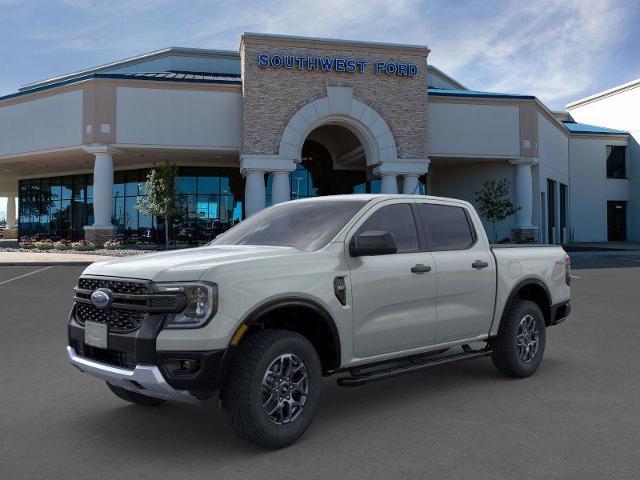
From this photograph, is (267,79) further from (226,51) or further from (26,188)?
(26,188)

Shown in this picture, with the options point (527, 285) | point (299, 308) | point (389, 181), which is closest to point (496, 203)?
point (389, 181)

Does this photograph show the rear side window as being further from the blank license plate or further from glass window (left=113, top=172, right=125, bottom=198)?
glass window (left=113, top=172, right=125, bottom=198)

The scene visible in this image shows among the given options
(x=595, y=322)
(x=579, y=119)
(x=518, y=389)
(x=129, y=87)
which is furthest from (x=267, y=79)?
(x=579, y=119)

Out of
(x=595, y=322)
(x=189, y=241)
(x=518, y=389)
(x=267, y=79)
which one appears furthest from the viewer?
(x=189, y=241)

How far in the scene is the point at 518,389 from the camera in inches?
227

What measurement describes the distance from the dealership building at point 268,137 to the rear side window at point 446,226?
23481 millimetres

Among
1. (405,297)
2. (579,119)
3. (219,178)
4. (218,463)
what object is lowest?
(218,463)

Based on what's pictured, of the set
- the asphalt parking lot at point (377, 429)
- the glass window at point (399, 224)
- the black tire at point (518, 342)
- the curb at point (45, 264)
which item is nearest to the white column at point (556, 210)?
the curb at point (45, 264)

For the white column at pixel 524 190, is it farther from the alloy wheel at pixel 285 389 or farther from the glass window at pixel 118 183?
the alloy wheel at pixel 285 389

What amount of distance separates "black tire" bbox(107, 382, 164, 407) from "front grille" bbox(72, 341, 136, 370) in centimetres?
64

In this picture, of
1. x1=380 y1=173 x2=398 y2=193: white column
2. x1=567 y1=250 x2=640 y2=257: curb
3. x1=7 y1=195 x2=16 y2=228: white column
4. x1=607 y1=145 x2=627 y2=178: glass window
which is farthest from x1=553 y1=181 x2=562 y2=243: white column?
x1=7 y1=195 x2=16 y2=228: white column

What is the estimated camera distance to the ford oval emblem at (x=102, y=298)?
A: 13.7ft

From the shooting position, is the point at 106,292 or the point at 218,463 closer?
the point at 218,463

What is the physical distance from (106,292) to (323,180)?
34.0 m
